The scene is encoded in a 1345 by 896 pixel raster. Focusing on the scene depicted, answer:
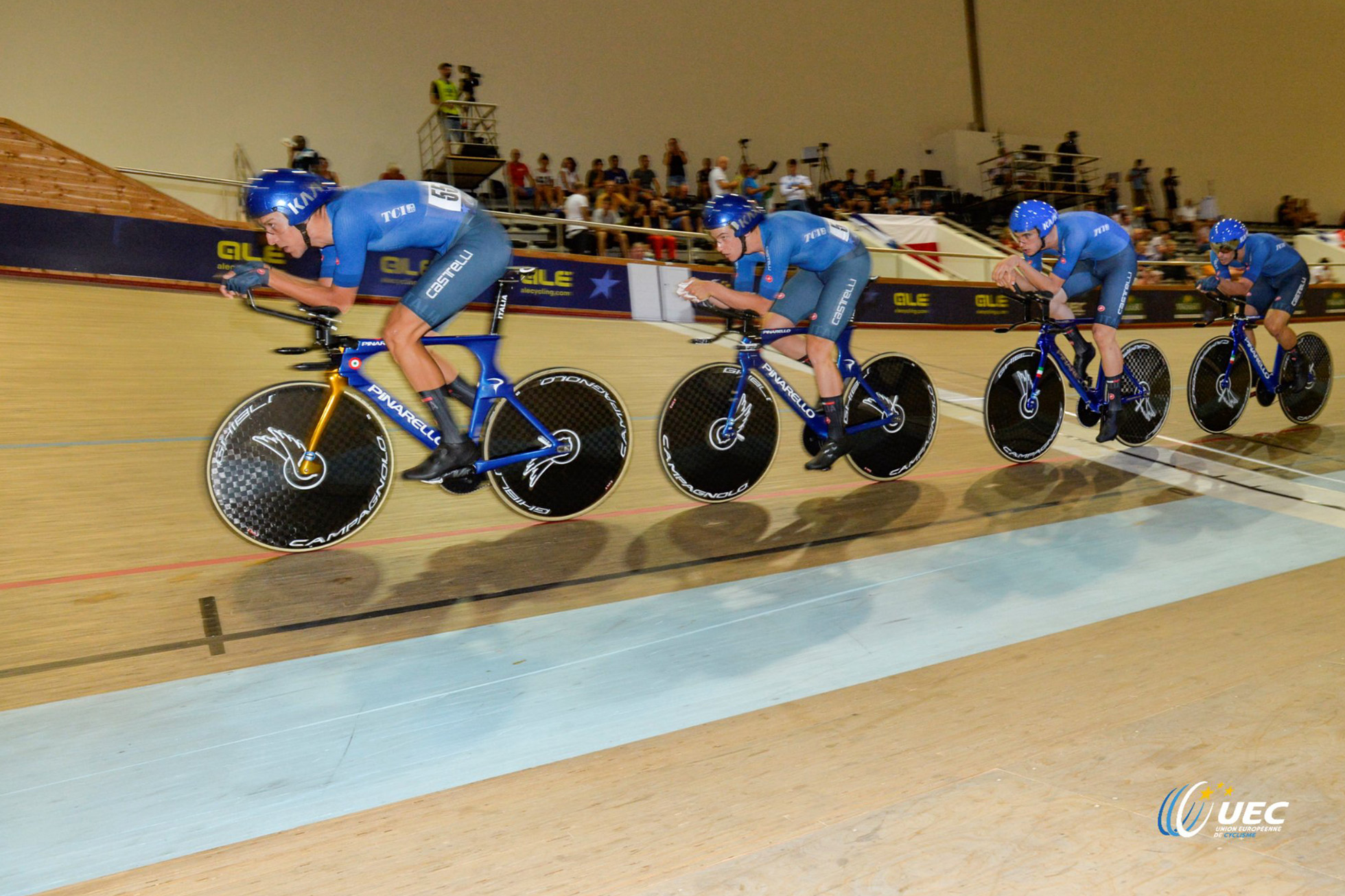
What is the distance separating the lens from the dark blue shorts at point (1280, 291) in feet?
19.2

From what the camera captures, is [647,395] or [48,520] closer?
[48,520]

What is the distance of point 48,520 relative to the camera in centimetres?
323

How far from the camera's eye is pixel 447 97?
39.7 feet

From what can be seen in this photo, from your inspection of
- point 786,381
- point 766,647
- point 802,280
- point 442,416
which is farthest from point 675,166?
point 766,647

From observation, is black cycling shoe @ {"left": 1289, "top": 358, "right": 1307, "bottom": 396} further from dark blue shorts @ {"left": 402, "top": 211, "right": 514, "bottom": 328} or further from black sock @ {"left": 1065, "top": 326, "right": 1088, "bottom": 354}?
dark blue shorts @ {"left": 402, "top": 211, "right": 514, "bottom": 328}

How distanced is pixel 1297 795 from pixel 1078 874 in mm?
449

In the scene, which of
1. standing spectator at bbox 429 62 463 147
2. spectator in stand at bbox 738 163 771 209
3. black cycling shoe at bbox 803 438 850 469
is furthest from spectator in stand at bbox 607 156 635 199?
black cycling shoe at bbox 803 438 850 469

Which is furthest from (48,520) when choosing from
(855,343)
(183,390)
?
(855,343)

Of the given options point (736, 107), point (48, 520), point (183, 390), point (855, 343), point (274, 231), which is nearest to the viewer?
point (274, 231)

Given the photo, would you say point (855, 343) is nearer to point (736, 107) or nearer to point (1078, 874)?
point (1078, 874)

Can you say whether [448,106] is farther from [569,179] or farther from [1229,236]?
[1229,236]

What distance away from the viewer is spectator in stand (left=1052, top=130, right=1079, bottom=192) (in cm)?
1920

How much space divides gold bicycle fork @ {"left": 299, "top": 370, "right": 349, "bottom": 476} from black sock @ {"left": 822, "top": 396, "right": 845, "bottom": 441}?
6.49 ft

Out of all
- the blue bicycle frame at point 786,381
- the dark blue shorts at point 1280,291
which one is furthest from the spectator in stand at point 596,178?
the blue bicycle frame at point 786,381
